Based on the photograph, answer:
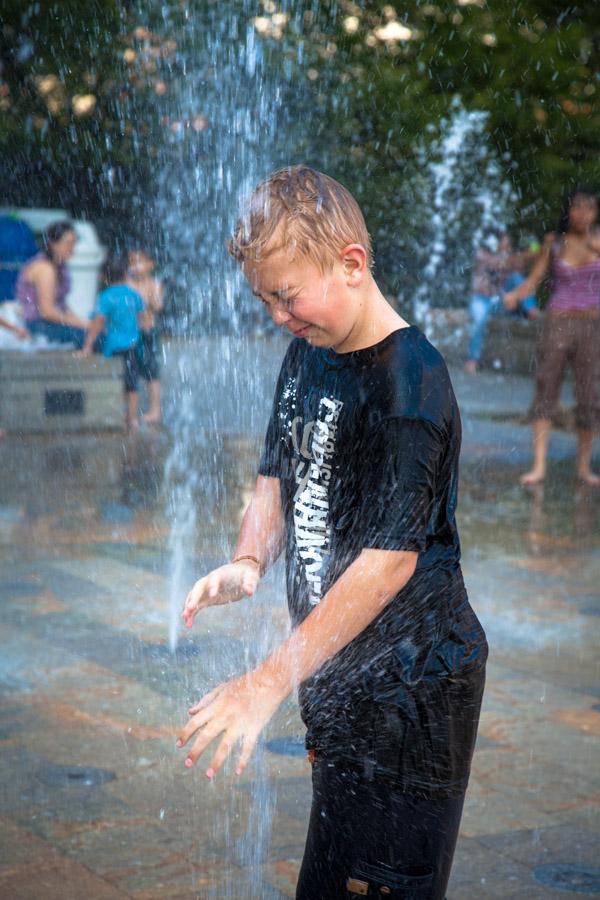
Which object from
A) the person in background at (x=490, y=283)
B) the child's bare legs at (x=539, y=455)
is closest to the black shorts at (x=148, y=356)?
the child's bare legs at (x=539, y=455)

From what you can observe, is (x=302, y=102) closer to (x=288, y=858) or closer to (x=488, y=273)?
(x=488, y=273)

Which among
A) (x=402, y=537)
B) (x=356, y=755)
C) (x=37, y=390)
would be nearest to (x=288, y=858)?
(x=356, y=755)

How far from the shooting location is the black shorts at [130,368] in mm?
11578

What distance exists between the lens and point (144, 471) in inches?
371

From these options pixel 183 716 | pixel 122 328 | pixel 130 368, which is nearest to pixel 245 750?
pixel 183 716

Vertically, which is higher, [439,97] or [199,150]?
[439,97]

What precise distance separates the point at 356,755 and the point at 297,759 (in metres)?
2.03

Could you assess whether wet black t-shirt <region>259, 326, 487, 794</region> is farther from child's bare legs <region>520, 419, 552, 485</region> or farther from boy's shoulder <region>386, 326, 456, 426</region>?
child's bare legs <region>520, 419, 552, 485</region>

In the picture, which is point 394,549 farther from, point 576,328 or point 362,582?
point 576,328

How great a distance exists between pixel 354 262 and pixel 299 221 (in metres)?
0.12

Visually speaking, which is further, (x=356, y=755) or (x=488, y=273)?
(x=488, y=273)

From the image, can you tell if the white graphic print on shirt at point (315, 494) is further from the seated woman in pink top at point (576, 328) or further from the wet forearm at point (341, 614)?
the seated woman in pink top at point (576, 328)

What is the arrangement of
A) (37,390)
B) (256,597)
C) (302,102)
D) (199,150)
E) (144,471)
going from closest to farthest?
(256,597), (144,471), (37,390), (302,102), (199,150)

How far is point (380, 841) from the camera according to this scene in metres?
1.98
